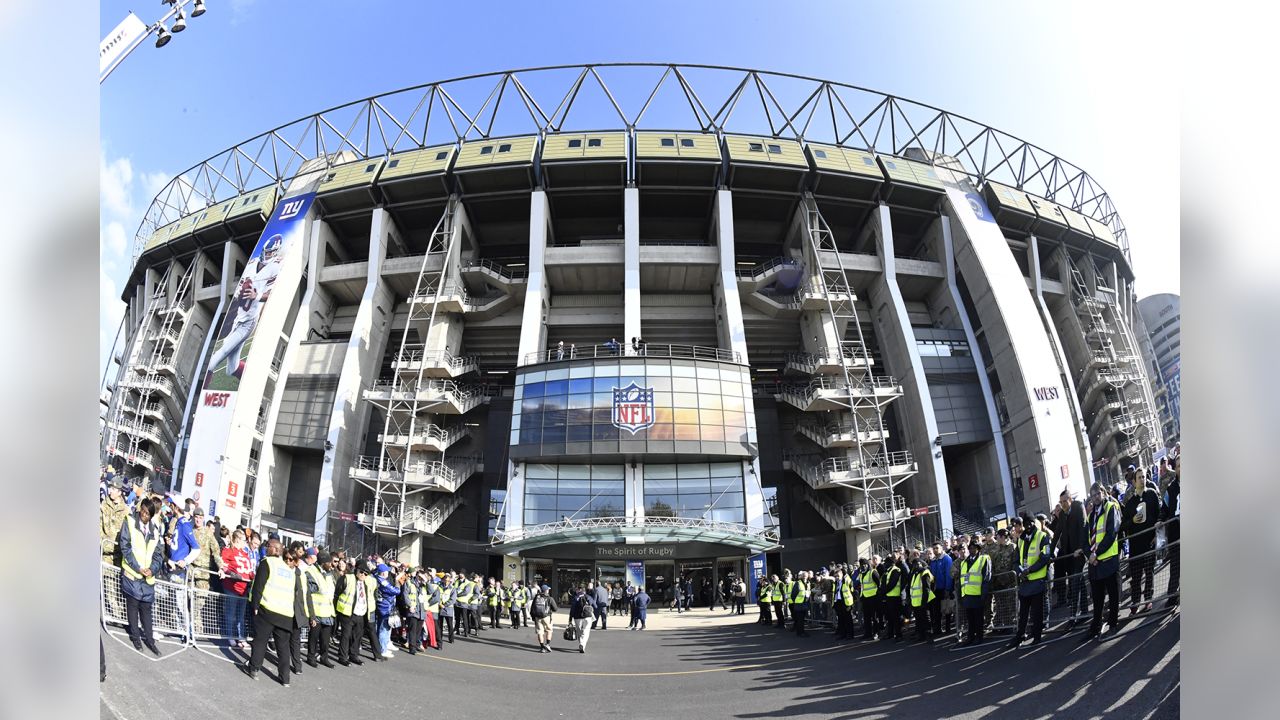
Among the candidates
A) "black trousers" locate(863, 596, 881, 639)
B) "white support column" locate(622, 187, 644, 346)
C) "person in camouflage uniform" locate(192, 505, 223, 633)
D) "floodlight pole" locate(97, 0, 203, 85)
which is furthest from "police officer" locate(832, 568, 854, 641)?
"white support column" locate(622, 187, 644, 346)

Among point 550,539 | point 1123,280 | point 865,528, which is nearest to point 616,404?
point 550,539

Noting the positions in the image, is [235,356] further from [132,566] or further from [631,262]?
[132,566]

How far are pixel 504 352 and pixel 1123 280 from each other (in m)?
45.7

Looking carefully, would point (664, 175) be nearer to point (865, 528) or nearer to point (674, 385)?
point (674, 385)

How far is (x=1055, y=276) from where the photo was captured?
4900cm

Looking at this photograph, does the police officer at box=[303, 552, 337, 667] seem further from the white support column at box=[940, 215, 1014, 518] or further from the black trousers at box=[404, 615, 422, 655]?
the white support column at box=[940, 215, 1014, 518]

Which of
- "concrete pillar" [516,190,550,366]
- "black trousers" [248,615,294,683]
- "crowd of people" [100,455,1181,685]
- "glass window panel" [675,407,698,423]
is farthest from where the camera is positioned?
"concrete pillar" [516,190,550,366]

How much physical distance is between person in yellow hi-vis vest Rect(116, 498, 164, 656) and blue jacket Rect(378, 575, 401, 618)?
4.86 meters

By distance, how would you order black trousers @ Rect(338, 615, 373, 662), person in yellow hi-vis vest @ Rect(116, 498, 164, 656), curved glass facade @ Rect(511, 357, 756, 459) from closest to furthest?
person in yellow hi-vis vest @ Rect(116, 498, 164, 656), black trousers @ Rect(338, 615, 373, 662), curved glass facade @ Rect(511, 357, 756, 459)

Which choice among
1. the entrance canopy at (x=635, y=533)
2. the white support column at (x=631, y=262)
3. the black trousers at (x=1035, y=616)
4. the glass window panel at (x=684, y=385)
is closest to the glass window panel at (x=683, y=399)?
the glass window panel at (x=684, y=385)

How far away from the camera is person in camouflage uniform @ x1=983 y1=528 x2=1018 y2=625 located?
11359 mm

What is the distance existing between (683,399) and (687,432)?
206 centimetres

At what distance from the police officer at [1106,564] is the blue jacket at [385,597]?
40.7ft

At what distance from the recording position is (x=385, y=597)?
12.8 metres
